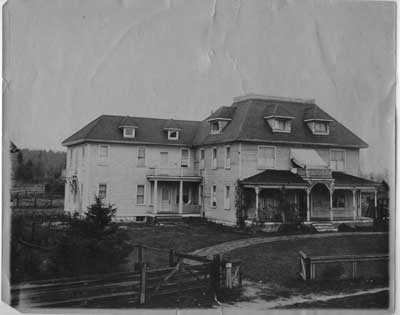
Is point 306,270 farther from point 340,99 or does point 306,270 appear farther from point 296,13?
point 296,13

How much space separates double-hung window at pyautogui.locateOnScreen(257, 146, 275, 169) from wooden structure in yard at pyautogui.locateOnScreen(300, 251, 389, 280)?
2.43 feet

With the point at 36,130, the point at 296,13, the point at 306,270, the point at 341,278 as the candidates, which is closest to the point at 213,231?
the point at 306,270

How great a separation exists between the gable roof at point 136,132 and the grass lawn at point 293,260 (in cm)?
98

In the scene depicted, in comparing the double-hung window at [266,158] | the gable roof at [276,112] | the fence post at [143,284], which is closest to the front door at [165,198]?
the fence post at [143,284]

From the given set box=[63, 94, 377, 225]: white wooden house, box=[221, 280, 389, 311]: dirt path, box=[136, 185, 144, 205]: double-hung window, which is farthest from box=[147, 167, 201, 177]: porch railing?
box=[221, 280, 389, 311]: dirt path

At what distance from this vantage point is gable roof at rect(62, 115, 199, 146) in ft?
11.2

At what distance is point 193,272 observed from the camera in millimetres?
3229

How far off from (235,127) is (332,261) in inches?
52.5

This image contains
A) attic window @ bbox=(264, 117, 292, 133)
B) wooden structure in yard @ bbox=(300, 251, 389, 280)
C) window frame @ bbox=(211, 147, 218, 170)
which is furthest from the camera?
attic window @ bbox=(264, 117, 292, 133)

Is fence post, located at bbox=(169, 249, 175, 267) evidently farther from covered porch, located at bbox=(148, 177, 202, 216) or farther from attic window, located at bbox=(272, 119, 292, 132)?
attic window, located at bbox=(272, 119, 292, 132)

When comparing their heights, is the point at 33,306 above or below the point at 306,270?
below

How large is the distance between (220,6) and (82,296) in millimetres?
2327

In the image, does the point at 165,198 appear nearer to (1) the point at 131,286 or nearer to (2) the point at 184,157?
(2) the point at 184,157

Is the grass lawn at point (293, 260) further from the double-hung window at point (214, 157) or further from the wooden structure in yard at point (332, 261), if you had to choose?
the double-hung window at point (214, 157)
